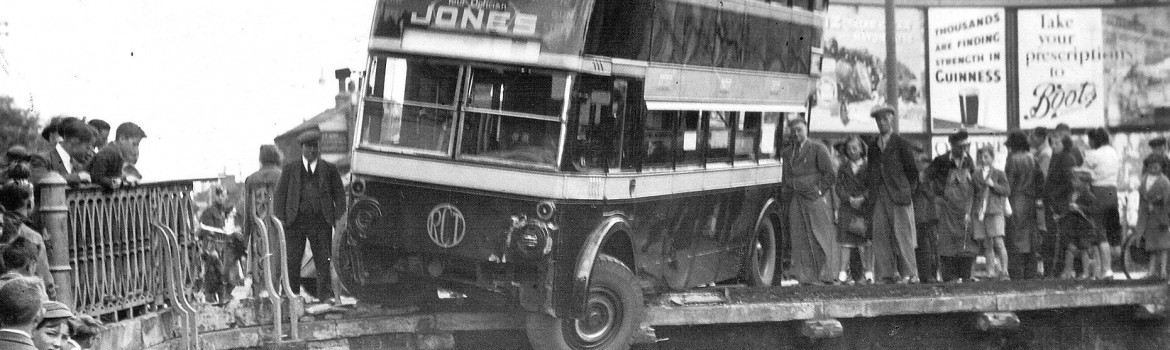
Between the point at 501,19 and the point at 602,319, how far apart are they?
7.42 feet

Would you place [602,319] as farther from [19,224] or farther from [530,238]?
[19,224]

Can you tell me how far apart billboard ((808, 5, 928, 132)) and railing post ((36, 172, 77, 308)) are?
13089mm

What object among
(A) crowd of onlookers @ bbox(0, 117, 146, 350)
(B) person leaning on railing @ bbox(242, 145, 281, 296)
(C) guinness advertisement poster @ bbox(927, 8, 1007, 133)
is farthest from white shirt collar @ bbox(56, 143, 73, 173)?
(C) guinness advertisement poster @ bbox(927, 8, 1007, 133)

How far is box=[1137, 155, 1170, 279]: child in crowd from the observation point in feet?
45.6

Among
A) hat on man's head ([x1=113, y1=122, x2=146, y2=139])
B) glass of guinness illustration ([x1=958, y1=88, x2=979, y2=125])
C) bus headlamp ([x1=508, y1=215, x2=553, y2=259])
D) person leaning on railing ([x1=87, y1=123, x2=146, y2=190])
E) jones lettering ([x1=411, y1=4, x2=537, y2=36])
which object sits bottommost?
bus headlamp ([x1=508, y1=215, x2=553, y2=259])

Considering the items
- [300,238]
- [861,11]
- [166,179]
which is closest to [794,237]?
[300,238]

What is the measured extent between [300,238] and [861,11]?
1035 centimetres

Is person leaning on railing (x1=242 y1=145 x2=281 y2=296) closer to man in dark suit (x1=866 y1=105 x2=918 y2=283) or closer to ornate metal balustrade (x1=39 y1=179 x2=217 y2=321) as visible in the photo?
ornate metal balustrade (x1=39 y1=179 x2=217 y2=321)

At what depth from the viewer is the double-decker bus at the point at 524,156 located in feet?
33.3

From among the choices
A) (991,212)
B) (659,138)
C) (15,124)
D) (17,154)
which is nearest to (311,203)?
(659,138)

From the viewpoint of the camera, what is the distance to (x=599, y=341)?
35.2ft

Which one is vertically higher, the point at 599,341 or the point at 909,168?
the point at 909,168

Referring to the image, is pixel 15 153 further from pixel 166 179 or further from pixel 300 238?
pixel 300 238

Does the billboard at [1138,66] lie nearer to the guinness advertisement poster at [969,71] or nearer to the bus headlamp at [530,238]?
the guinness advertisement poster at [969,71]
